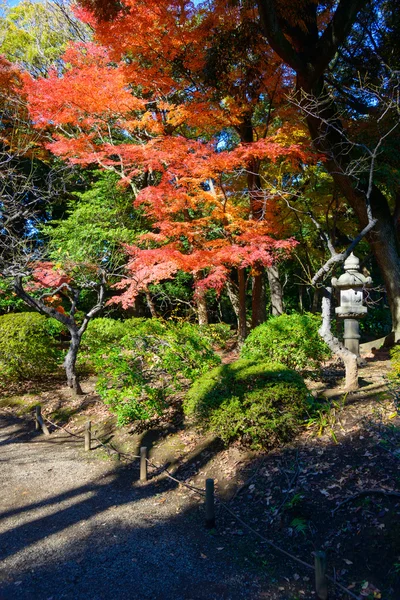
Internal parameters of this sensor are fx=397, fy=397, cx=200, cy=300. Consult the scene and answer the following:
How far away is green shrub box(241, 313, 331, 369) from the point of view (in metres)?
6.68

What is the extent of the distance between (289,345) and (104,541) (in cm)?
417

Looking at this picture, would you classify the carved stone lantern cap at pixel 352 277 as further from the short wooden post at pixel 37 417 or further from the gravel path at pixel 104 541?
Answer: the short wooden post at pixel 37 417

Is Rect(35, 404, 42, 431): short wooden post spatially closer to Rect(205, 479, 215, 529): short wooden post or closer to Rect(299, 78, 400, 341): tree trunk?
Rect(205, 479, 215, 529): short wooden post

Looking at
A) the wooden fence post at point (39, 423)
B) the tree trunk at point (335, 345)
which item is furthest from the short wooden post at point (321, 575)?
the wooden fence post at point (39, 423)

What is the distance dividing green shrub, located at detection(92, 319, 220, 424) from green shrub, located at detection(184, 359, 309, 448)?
109 centimetres

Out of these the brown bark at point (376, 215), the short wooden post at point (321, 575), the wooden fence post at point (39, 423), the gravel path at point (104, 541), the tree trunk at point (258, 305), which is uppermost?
the brown bark at point (376, 215)

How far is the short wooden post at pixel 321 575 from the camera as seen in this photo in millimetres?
2492

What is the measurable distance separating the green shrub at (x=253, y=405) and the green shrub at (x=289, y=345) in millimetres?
1608

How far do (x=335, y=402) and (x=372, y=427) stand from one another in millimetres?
703

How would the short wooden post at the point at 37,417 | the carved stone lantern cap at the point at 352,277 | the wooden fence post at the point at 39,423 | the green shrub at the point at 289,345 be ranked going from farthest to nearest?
1. the short wooden post at the point at 37,417
2. the wooden fence post at the point at 39,423
3. the green shrub at the point at 289,345
4. the carved stone lantern cap at the point at 352,277

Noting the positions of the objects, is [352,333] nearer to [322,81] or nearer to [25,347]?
[322,81]

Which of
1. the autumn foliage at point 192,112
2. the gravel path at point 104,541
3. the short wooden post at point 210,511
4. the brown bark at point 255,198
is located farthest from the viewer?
the brown bark at point 255,198

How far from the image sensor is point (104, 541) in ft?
11.9

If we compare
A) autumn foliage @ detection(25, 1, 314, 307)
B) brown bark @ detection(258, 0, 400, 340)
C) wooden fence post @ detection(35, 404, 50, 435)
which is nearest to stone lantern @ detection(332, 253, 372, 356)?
brown bark @ detection(258, 0, 400, 340)
